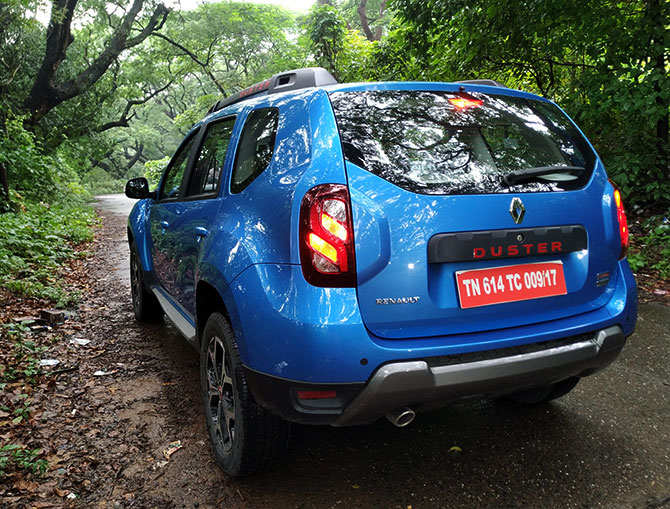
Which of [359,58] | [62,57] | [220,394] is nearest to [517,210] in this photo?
[220,394]

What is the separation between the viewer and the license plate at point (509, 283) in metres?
1.97

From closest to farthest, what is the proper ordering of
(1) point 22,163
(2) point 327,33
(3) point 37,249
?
(3) point 37,249, (2) point 327,33, (1) point 22,163

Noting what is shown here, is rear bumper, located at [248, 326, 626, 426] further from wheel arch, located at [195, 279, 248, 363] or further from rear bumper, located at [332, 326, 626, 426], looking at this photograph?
wheel arch, located at [195, 279, 248, 363]

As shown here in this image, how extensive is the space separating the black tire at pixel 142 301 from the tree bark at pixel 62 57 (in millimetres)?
11775

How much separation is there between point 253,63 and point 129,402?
77.0 ft

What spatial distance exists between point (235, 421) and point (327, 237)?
98 cm

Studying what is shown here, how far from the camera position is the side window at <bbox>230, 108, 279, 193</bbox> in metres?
2.36

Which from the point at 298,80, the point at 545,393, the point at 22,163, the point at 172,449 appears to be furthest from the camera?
the point at 22,163

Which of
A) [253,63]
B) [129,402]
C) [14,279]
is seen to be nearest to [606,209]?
[129,402]

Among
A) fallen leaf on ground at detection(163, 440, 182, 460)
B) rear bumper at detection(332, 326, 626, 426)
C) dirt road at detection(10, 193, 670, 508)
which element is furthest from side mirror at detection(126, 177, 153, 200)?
rear bumper at detection(332, 326, 626, 426)

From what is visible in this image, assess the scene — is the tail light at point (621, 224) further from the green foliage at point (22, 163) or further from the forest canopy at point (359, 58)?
the green foliage at point (22, 163)

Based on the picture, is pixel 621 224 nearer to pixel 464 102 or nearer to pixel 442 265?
pixel 464 102

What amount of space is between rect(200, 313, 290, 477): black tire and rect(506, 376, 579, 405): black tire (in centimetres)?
149

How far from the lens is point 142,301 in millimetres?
4848
